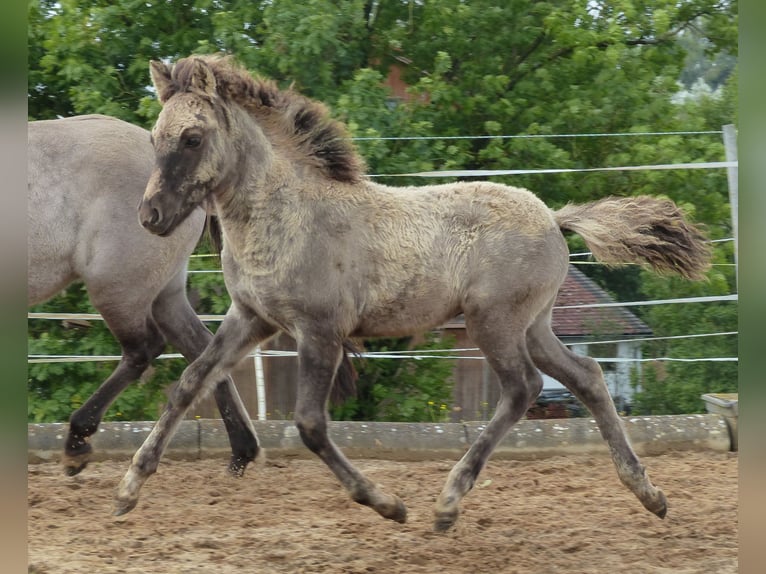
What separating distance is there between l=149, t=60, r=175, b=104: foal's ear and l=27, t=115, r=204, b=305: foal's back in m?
1.06

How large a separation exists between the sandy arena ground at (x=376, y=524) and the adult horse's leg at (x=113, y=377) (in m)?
0.18

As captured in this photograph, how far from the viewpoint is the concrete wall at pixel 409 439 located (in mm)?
6297

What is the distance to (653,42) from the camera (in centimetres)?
1191

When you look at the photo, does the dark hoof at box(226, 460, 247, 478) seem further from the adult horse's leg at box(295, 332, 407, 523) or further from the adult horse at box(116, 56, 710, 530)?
the adult horse's leg at box(295, 332, 407, 523)

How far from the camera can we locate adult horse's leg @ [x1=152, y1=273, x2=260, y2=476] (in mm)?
5625

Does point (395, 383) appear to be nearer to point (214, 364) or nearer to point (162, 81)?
→ point (214, 364)

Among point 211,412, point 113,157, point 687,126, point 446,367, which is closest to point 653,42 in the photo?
point 687,126

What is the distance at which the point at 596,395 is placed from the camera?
481cm

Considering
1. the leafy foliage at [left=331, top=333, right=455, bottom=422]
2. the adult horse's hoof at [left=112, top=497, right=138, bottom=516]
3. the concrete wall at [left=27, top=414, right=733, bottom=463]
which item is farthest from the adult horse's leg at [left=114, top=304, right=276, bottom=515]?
the leafy foliage at [left=331, top=333, right=455, bottom=422]

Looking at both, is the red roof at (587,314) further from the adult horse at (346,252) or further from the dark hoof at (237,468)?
the adult horse at (346,252)

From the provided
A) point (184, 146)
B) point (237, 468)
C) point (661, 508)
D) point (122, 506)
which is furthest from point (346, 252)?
point (661, 508)

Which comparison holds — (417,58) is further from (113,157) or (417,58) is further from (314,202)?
(314,202)

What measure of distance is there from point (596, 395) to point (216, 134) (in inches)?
87.7

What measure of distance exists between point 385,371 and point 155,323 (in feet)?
12.0
